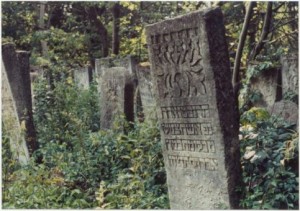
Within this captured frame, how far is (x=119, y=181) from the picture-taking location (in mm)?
5051

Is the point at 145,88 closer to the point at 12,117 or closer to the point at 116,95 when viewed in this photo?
the point at 116,95

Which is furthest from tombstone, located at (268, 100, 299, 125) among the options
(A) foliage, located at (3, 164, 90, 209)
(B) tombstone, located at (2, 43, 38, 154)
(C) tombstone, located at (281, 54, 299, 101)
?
(B) tombstone, located at (2, 43, 38, 154)

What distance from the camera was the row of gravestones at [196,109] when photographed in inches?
158

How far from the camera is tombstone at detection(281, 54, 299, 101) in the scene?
7.79 metres

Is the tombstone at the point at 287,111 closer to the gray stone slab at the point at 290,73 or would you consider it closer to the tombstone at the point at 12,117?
the gray stone slab at the point at 290,73

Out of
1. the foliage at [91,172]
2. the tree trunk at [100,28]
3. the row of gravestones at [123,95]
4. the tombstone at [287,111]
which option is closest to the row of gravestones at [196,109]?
the foliage at [91,172]

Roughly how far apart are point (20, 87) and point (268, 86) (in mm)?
4097

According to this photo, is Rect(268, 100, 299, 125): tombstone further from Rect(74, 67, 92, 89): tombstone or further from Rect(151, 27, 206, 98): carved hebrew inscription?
Rect(74, 67, 92, 89): tombstone

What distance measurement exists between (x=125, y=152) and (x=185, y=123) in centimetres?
159

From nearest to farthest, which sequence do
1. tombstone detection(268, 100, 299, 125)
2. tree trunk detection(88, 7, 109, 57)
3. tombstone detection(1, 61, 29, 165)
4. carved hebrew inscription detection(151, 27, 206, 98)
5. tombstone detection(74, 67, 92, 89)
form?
carved hebrew inscription detection(151, 27, 206, 98) → tombstone detection(1, 61, 29, 165) → tombstone detection(268, 100, 299, 125) → tombstone detection(74, 67, 92, 89) → tree trunk detection(88, 7, 109, 57)

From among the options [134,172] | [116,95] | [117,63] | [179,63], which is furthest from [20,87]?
[117,63]

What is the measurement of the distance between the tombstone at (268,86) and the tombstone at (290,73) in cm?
18

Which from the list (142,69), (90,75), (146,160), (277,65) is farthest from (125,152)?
(90,75)

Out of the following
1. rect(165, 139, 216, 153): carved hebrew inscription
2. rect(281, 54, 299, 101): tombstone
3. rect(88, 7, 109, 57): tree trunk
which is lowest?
rect(165, 139, 216, 153): carved hebrew inscription
